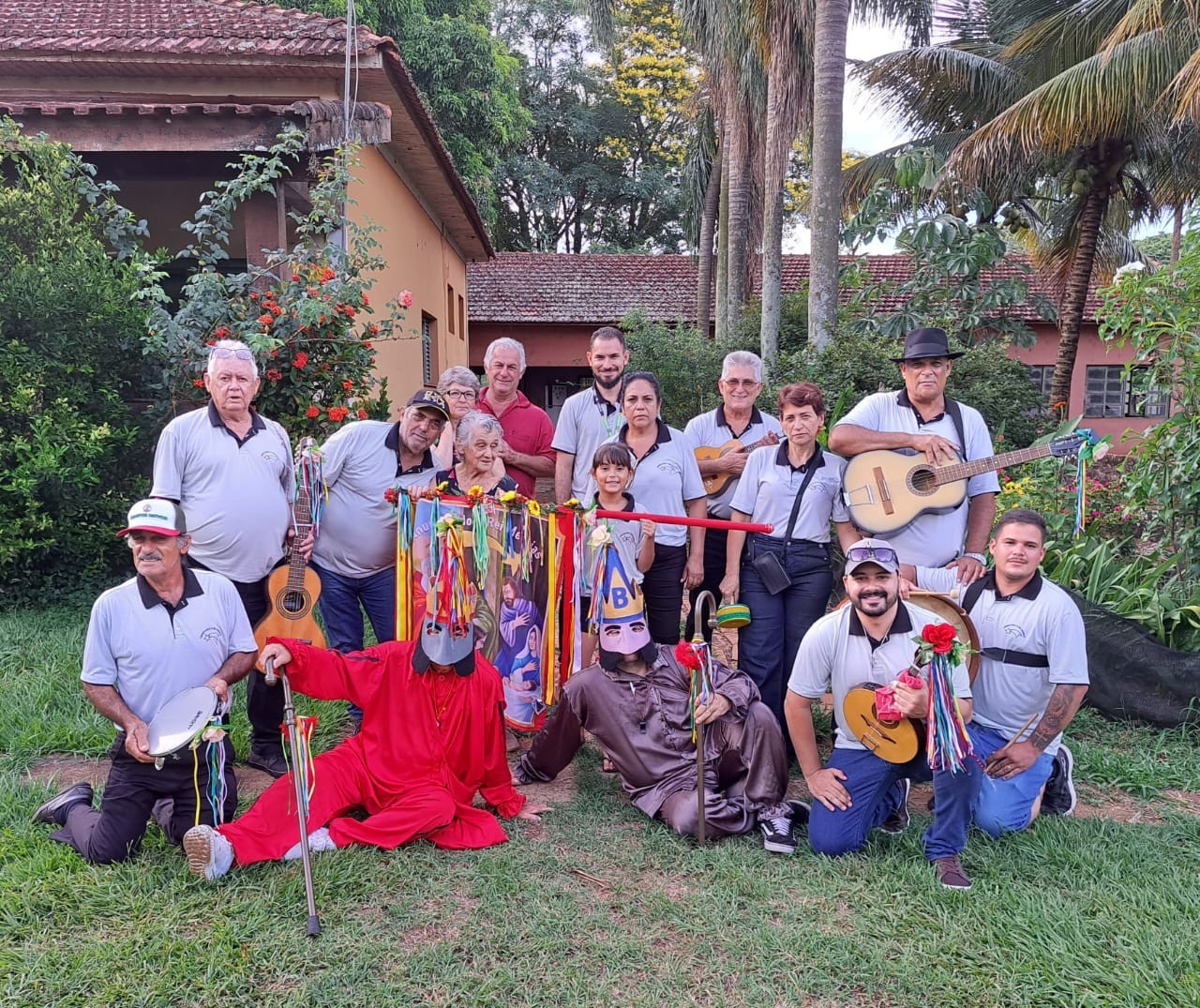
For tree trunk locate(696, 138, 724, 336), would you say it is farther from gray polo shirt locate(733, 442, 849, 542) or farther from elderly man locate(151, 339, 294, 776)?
elderly man locate(151, 339, 294, 776)

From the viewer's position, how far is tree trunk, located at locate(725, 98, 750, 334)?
13.4m

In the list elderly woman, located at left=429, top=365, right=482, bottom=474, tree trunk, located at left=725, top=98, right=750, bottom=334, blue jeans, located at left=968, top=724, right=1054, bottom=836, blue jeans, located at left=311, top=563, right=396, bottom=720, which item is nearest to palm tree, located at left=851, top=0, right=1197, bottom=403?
tree trunk, located at left=725, top=98, right=750, bottom=334

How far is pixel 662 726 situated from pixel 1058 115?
1067cm

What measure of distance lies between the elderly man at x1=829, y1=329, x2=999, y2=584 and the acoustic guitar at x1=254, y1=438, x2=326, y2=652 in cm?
261

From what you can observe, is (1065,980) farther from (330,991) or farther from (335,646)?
(335,646)

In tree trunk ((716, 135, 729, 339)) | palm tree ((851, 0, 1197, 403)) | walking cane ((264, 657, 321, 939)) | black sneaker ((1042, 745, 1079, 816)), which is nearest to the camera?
walking cane ((264, 657, 321, 939))

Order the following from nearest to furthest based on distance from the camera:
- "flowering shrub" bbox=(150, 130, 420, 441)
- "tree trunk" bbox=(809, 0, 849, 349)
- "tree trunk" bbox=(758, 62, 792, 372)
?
"flowering shrub" bbox=(150, 130, 420, 441) < "tree trunk" bbox=(809, 0, 849, 349) < "tree trunk" bbox=(758, 62, 792, 372)

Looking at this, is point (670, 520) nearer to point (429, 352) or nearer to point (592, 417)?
point (592, 417)

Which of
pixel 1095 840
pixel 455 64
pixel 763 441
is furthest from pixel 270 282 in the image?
pixel 455 64

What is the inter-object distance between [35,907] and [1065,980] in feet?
11.4

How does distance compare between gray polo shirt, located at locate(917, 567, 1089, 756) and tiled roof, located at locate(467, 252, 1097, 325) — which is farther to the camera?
tiled roof, located at locate(467, 252, 1097, 325)

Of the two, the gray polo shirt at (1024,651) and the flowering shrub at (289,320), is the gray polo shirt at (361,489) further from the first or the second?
the gray polo shirt at (1024,651)

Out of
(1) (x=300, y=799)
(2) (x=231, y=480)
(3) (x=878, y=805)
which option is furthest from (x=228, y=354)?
(3) (x=878, y=805)

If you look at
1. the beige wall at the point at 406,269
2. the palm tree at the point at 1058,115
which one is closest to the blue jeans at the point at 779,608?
the beige wall at the point at 406,269
